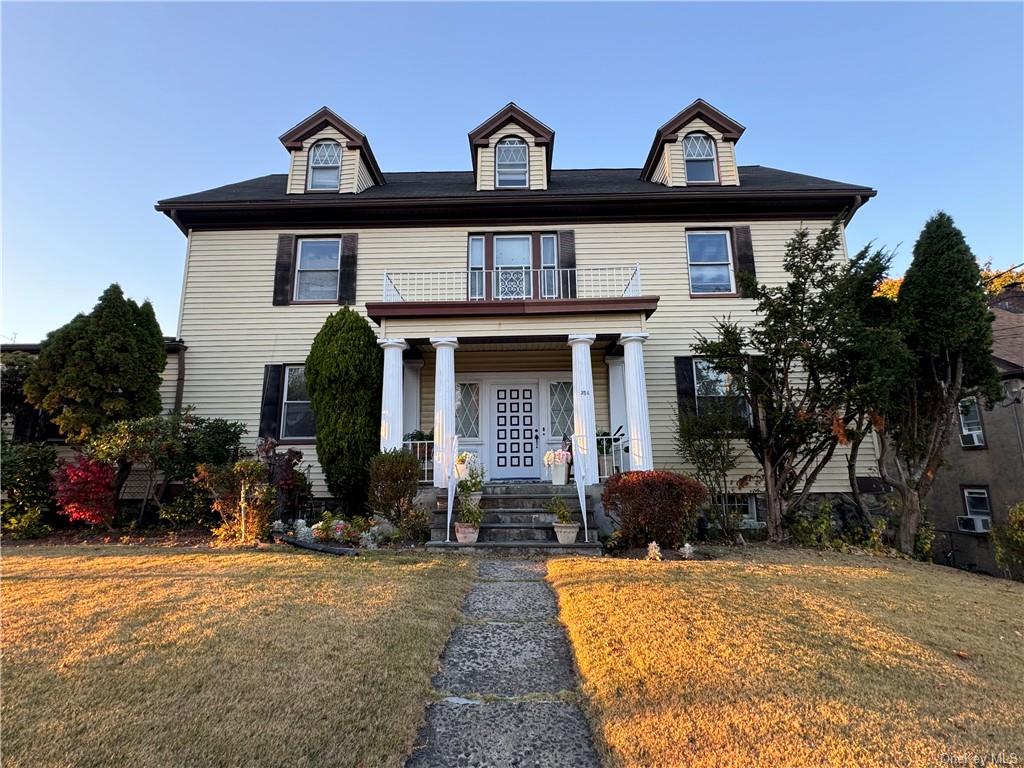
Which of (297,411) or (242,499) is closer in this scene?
(242,499)

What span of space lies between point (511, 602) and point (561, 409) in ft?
21.2

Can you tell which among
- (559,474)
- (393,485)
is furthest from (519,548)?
(393,485)

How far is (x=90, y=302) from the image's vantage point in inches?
→ 362

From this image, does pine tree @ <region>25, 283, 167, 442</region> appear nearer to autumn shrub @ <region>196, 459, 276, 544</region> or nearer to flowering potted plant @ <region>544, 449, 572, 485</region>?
A: autumn shrub @ <region>196, 459, 276, 544</region>

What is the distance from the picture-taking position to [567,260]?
443 inches

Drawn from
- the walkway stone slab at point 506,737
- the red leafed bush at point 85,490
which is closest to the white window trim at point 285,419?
the red leafed bush at point 85,490

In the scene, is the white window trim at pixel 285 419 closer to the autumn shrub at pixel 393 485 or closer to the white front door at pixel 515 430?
the autumn shrub at pixel 393 485

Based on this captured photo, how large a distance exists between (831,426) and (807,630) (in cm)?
520

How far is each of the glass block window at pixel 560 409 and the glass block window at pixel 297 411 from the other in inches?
204

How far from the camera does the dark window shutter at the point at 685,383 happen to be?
10531mm

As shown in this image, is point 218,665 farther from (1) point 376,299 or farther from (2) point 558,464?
(1) point 376,299

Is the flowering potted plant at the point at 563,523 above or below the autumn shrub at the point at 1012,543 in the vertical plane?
above

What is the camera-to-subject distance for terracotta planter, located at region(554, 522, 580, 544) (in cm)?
732

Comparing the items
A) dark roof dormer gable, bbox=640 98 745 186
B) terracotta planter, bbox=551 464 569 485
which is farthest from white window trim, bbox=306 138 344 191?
terracotta planter, bbox=551 464 569 485
